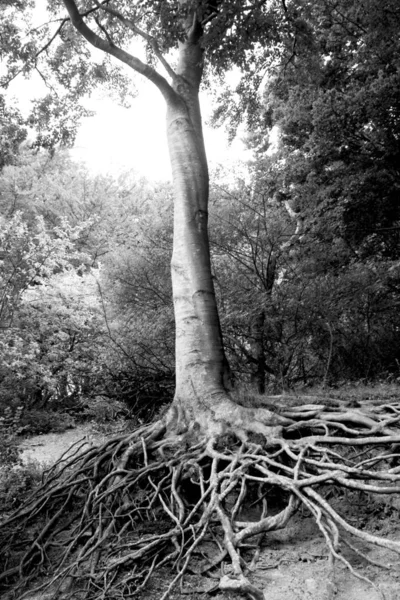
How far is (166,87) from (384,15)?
10.6 feet

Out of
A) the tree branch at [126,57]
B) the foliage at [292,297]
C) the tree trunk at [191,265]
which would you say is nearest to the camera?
the tree trunk at [191,265]

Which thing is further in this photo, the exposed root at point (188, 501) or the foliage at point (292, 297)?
the foliage at point (292, 297)

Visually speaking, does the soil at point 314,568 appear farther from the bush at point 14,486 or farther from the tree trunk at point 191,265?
the bush at point 14,486

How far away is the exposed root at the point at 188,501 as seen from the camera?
265 cm

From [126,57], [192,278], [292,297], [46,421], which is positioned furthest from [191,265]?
[46,421]

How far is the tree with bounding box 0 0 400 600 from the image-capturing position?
2717 millimetres

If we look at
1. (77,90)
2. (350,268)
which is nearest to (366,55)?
(350,268)

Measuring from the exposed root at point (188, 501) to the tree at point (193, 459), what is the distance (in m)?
0.01

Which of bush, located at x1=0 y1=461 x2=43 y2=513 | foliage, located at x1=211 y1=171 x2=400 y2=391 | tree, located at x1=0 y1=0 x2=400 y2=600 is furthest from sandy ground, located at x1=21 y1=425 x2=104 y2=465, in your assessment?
tree, located at x1=0 y1=0 x2=400 y2=600

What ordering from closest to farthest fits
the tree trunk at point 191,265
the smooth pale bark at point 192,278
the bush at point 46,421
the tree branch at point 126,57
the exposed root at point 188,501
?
the exposed root at point 188,501
the smooth pale bark at point 192,278
the tree trunk at point 191,265
the tree branch at point 126,57
the bush at point 46,421

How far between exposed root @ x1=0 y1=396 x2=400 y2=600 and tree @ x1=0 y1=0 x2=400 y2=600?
0.04 ft

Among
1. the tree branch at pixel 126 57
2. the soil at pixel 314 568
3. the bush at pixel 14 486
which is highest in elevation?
the tree branch at pixel 126 57

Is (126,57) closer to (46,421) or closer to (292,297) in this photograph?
(292,297)

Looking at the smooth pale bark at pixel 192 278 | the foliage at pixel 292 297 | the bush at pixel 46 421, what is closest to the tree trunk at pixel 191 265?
the smooth pale bark at pixel 192 278
